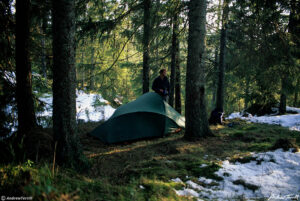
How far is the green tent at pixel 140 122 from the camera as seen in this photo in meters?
6.35

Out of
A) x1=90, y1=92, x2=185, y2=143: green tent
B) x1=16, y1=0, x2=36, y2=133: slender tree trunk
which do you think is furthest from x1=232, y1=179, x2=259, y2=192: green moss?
x1=16, y1=0, x2=36, y2=133: slender tree trunk

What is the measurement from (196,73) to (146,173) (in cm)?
354

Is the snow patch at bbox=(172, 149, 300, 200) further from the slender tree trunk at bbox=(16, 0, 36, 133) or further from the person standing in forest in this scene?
the person standing in forest

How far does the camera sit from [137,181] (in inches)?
108

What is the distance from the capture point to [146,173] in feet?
10.6

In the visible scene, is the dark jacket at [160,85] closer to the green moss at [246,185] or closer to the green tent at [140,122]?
the green tent at [140,122]

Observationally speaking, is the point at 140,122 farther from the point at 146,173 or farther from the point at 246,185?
the point at 246,185

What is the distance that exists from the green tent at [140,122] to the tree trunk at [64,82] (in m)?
2.84

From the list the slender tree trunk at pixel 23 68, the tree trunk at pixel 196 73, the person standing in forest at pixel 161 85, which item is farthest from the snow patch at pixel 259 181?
the person standing in forest at pixel 161 85

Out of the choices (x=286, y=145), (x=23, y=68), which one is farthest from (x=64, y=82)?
(x=286, y=145)

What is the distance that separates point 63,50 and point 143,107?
3.94 m

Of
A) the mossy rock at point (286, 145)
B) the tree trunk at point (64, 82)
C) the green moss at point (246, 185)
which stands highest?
the tree trunk at point (64, 82)

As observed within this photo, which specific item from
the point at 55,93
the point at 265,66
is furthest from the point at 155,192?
the point at 265,66

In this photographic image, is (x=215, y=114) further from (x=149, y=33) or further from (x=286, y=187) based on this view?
(x=286, y=187)
